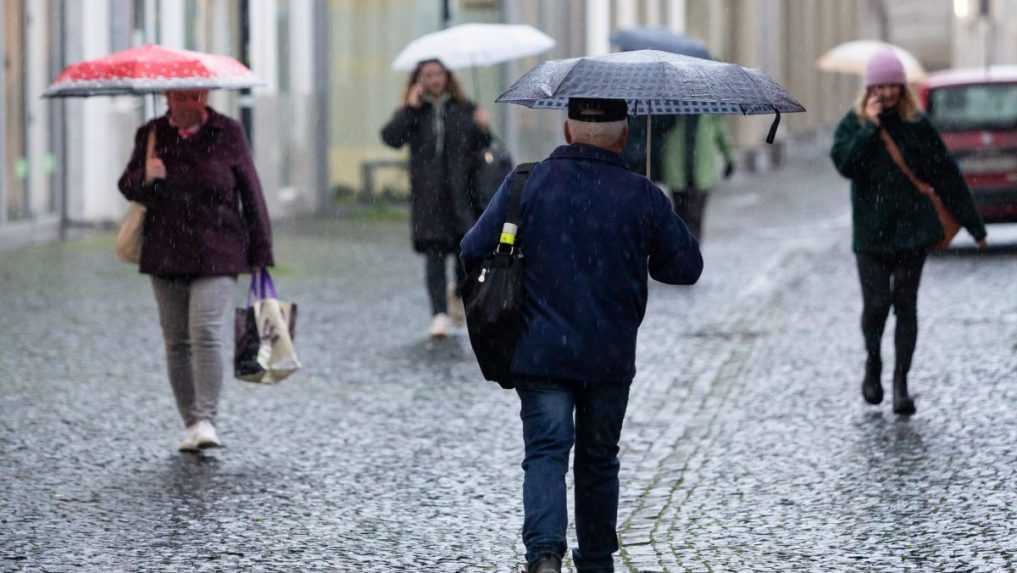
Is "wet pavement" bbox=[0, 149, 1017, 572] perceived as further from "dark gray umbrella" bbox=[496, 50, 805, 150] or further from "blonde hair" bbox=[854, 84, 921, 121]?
"dark gray umbrella" bbox=[496, 50, 805, 150]

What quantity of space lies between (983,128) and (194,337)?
37.6ft

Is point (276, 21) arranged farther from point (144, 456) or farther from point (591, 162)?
point (591, 162)

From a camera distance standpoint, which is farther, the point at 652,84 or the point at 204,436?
the point at 204,436

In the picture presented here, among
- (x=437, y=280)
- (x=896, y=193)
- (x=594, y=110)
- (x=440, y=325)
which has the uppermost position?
(x=594, y=110)

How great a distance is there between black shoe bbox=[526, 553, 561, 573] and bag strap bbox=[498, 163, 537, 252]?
2.77ft

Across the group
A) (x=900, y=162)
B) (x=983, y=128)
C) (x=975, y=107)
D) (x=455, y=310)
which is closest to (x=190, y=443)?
(x=900, y=162)

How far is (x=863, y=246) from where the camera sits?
9867 mm

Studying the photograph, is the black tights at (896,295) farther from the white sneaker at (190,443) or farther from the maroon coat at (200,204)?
the white sneaker at (190,443)

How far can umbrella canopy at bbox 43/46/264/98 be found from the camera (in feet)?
28.8

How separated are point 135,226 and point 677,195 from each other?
8.86 m

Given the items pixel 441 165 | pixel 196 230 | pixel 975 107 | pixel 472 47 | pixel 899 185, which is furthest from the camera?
pixel 975 107

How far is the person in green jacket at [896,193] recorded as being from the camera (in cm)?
978

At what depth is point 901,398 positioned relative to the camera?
32.1 feet

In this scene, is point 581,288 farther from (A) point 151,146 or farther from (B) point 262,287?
(A) point 151,146
